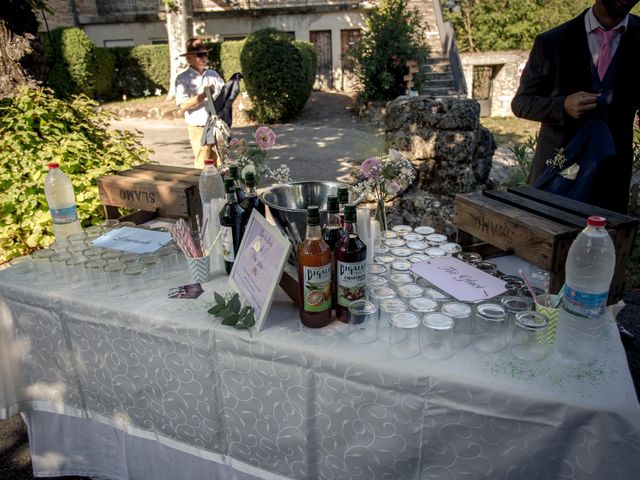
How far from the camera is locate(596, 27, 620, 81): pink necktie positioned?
8.09 ft

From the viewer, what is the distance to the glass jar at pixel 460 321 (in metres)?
1.42

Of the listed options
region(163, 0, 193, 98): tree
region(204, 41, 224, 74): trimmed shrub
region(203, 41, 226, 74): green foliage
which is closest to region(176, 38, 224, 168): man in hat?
region(163, 0, 193, 98): tree

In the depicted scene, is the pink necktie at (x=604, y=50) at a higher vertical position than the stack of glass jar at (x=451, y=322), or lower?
higher

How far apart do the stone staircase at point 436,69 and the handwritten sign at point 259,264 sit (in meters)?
10.0

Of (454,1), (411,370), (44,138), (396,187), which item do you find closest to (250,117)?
(454,1)

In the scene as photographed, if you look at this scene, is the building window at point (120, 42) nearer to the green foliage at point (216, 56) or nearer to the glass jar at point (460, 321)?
the green foliage at point (216, 56)

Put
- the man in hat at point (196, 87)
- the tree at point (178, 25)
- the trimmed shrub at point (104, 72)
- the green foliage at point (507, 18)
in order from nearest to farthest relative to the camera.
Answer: the man in hat at point (196, 87)
the tree at point (178, 25)
the green foliage at point (507, 18)
the trimmed shrub at point (104, 72)

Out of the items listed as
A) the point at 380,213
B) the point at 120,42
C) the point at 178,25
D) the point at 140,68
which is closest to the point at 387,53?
the point at 178,25

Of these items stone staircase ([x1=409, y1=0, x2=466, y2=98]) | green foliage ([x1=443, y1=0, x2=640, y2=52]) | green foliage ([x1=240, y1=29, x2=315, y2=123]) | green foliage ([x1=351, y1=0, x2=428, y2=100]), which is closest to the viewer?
green foliage ([x1=240, y1=29, x2=315, y2=123])

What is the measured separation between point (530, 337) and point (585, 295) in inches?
7.9

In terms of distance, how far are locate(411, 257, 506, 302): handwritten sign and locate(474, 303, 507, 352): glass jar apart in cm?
9

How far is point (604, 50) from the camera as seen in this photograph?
2.49 meters

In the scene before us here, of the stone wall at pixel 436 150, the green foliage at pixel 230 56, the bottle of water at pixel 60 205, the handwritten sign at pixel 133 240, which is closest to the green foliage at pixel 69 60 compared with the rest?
the green foliage at pixel 230 56

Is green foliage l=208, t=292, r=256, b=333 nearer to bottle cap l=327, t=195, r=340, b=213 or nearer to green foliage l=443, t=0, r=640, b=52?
bottle cap l=327, t=195, r=340, b=213
